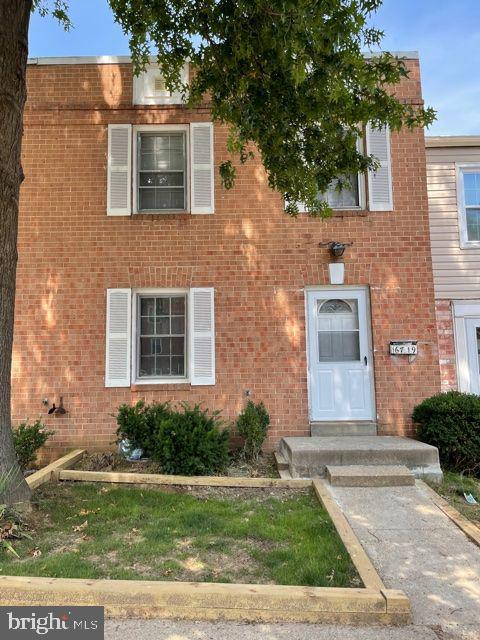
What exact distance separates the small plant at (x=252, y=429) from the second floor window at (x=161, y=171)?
357cm

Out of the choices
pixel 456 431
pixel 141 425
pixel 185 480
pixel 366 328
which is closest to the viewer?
pixel 185 480

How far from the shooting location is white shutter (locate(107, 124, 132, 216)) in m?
7.56

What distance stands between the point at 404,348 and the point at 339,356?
102 cm

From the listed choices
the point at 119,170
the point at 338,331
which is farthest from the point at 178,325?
the point at 119,170

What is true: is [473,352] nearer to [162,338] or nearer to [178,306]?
[178,306]

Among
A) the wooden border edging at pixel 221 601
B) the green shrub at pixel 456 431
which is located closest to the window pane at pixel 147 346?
the green shrub at pixel 456 431

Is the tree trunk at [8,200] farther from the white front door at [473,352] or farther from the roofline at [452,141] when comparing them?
the white front door at [473,352]

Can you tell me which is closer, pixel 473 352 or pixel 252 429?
pixel 252 429

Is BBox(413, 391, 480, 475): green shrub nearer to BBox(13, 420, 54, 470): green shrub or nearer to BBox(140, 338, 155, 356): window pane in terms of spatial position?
BBox(140, 338, 155, 356): window pane

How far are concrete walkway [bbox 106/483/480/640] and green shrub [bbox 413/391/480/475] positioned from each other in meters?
1.15

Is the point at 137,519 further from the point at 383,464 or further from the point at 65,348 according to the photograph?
the point at 65,348

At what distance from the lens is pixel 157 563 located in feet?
11.5

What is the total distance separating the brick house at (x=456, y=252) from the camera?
9086 mm

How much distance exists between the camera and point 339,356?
24.6 feet
